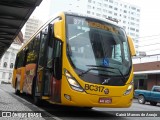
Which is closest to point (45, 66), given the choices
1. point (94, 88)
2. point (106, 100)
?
point (94, 88)

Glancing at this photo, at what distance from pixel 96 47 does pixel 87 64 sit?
72cm

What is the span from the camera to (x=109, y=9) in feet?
424

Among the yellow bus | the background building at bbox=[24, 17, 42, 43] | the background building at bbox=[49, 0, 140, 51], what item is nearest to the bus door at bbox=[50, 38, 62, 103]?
the yellow bus

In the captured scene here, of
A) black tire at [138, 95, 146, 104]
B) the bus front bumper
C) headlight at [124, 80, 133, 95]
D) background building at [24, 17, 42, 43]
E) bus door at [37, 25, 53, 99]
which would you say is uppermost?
background building at [24, 17, 42, 43]

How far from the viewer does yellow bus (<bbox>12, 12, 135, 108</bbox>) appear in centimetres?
891

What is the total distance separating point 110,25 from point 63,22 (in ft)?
5.44

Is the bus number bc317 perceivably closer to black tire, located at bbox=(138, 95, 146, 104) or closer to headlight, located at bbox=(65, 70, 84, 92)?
headlight, located at bbox=(65, 70, 84, 92)

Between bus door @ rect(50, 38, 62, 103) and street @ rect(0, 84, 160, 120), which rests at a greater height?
bus door @ rect(50, 38, 62, 103)

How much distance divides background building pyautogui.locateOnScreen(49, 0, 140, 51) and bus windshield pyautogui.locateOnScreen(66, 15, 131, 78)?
337 feet

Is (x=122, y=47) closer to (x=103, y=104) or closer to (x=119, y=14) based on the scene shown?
(x=103, y=104)

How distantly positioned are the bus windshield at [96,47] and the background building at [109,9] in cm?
10285

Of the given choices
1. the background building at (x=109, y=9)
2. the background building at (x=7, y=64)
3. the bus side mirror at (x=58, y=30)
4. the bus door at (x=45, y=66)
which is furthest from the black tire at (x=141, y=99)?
the background building at (x=109, y=9)

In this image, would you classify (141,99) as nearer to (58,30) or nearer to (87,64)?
(87,64)

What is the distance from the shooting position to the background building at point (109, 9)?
11662 centimetres
